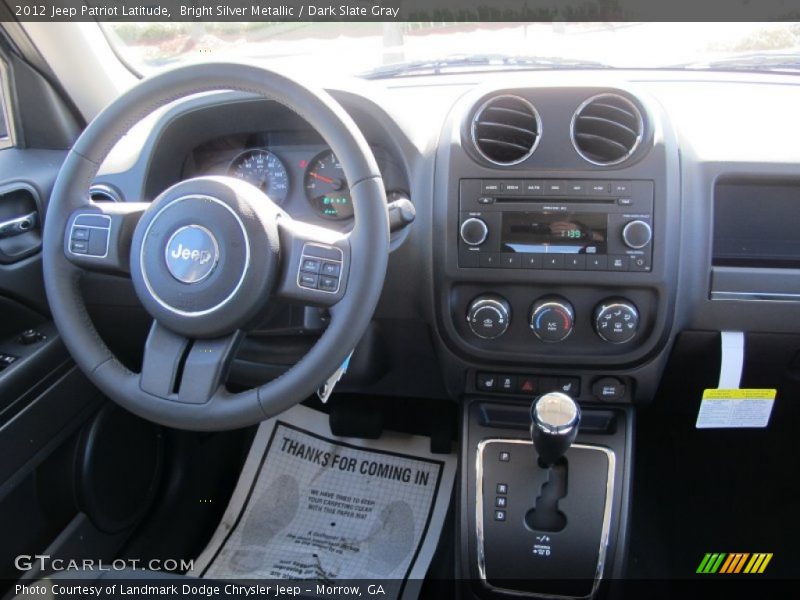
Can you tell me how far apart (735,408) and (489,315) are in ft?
1.72

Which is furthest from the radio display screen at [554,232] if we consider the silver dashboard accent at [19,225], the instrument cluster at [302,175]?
the silver dashboard accent at [19,225]

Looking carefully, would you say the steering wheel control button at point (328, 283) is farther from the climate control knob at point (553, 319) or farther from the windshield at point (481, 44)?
the windshield at point (481, 44)

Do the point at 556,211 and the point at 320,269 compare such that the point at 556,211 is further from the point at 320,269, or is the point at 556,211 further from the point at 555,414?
the point at 320,269

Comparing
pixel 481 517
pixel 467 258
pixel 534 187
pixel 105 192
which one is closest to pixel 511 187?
pixel 534 187

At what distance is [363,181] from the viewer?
101cm

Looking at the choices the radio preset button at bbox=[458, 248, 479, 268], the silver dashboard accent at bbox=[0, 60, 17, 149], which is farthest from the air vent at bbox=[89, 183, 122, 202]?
the radio preset button at bbox=[458, 248, 479, 268]

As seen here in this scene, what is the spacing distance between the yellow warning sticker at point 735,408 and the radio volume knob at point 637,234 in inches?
13.8

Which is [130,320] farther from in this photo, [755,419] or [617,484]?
[755,419]

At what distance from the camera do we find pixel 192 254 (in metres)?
1.01

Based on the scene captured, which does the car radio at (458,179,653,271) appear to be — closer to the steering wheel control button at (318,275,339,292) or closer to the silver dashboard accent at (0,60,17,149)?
the steering wheel control button at (318,275,339,292)

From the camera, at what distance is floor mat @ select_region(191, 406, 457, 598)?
1.70m

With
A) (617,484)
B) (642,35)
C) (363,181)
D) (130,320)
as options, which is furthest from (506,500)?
(642,35)

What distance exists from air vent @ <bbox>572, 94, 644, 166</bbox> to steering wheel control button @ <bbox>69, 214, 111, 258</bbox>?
0.77 m

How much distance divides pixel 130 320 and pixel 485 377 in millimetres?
749
